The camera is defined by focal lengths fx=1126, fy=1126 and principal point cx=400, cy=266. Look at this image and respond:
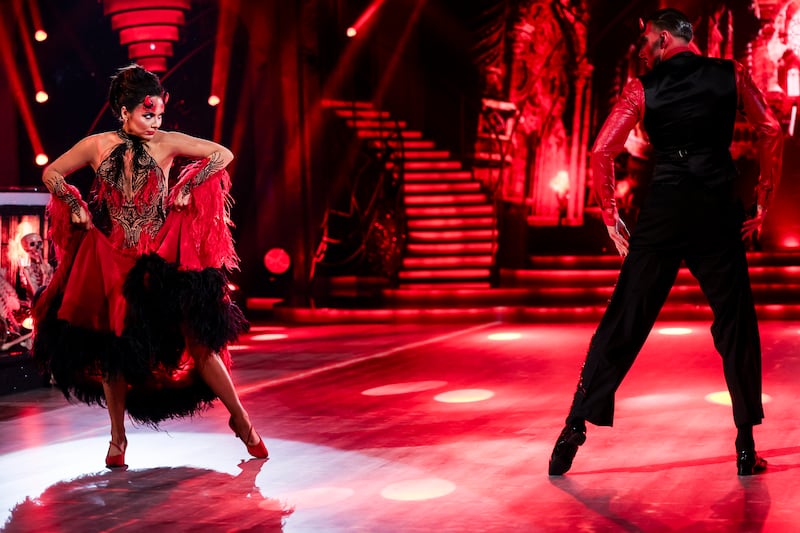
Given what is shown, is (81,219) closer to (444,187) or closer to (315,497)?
(315,497)

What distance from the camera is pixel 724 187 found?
3.48 m

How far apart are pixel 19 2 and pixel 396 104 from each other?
6.92 meters

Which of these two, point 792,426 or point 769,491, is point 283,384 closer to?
point 792,426

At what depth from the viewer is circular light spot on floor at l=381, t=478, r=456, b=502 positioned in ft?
11.0

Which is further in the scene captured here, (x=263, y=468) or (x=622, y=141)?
(x=263, y=468)

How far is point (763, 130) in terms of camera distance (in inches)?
138

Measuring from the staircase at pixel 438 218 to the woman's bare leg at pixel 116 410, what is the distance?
618 centimetres

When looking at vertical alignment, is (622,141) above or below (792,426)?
above

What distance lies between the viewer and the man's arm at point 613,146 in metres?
3.43

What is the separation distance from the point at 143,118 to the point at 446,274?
6.99 meters

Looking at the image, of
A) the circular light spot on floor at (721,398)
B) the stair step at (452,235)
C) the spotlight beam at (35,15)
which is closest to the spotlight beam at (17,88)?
the spotlight beam at (35,15)

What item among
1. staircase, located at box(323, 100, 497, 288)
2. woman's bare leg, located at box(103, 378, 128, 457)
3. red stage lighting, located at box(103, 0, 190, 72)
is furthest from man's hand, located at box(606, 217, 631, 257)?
staircase, located at box(323, 100, 497, 288)

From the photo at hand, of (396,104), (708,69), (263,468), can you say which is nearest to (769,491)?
(708,69)

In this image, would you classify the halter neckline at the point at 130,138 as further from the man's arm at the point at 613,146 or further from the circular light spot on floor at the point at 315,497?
the man's arm at the point at 613,146
